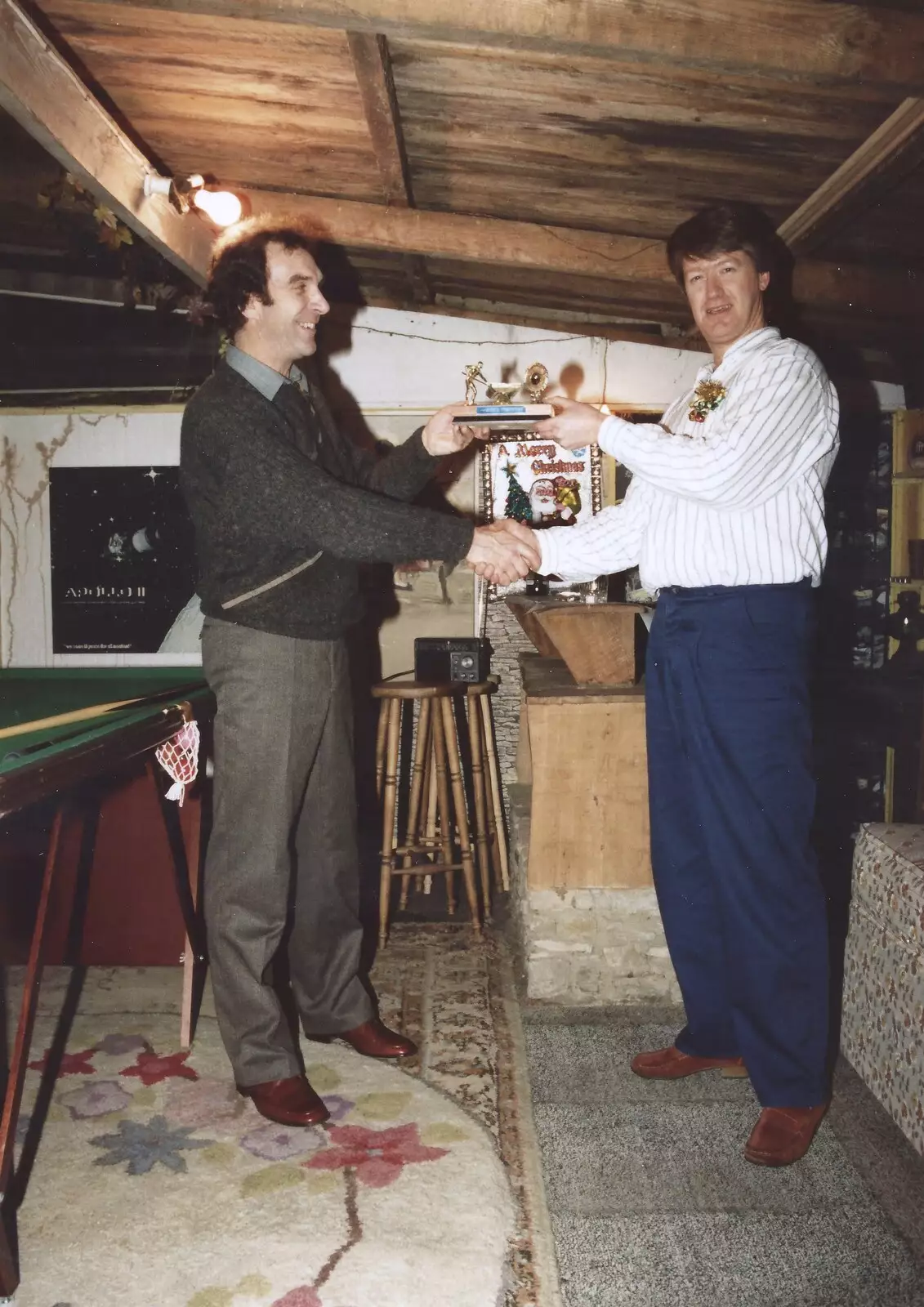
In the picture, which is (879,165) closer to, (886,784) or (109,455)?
(886,784)

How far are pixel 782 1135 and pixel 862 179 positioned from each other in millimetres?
2739

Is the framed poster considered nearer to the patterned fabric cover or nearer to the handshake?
the handshake

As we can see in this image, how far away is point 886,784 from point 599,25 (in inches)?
163

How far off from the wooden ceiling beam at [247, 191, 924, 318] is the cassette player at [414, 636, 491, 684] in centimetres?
165

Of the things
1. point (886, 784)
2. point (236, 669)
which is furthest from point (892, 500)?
point (236, 669)

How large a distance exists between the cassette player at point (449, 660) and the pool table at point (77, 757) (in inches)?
40.2

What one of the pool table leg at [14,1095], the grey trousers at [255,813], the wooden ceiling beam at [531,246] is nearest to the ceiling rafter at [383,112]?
the wooden ceiling beam at [531,246]

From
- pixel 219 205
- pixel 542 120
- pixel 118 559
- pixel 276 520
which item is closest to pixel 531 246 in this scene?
pixel 542 120

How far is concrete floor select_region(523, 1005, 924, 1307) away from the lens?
1.83m

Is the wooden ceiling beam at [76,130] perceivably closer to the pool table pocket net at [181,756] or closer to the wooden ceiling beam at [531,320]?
the wooden ceiling beam at [531,320]

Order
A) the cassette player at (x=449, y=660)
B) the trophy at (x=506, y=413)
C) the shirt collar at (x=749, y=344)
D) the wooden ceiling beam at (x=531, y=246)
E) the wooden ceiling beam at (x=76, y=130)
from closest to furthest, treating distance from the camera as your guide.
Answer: the shirt collar at (x=749, y=344) → the wooden ceiling beam at (x=76, y=130) → the trophy at (x=506, y=413) → the wooden ceiling beam at (x=531, y=246) → the cassette player at (x=449, y=660)

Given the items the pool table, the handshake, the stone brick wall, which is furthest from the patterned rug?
the stone brick wall

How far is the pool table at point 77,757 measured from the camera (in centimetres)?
188

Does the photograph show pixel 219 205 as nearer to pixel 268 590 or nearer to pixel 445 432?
pixel 445 432
